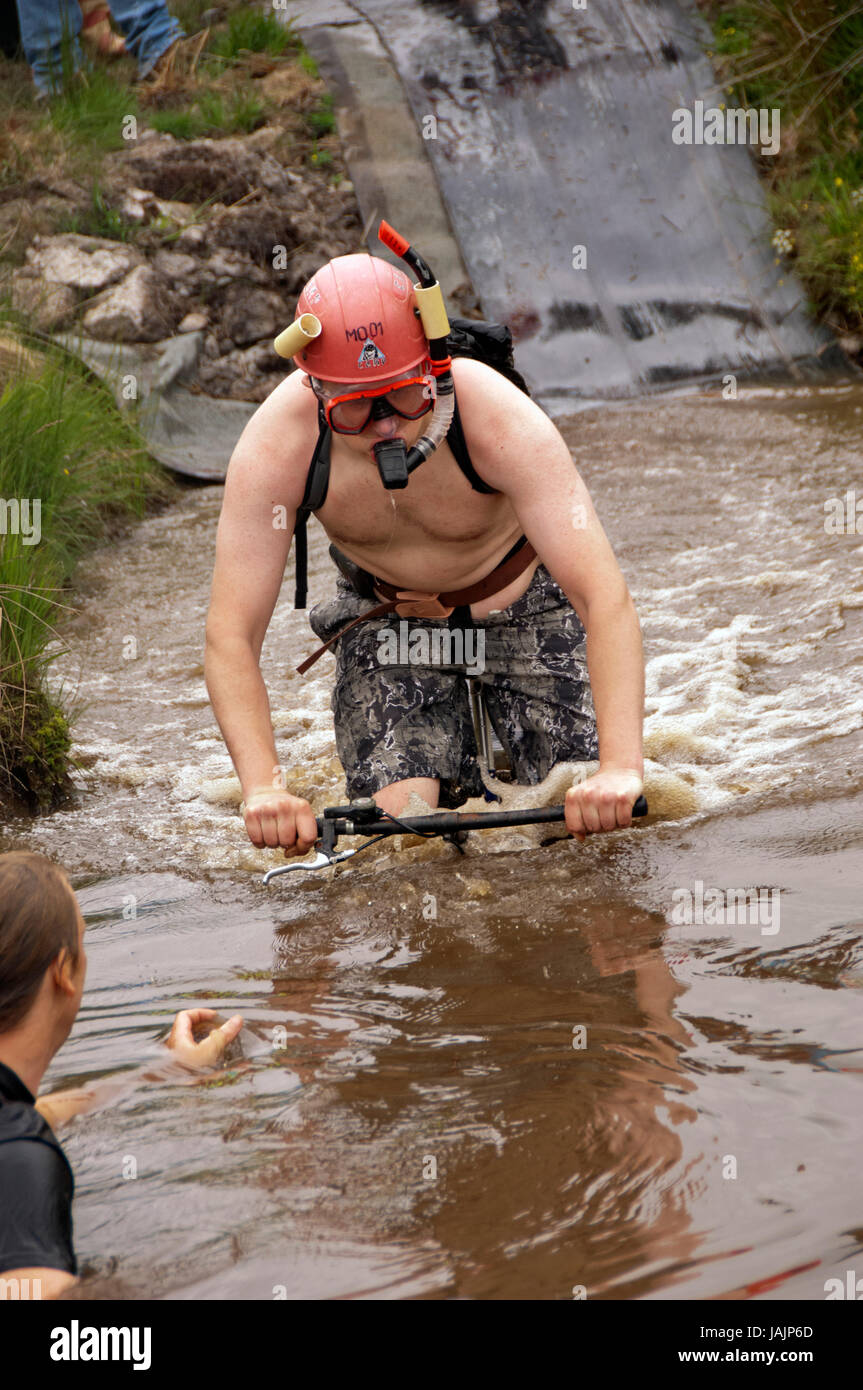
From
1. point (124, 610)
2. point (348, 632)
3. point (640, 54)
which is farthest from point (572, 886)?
point (640, 54)

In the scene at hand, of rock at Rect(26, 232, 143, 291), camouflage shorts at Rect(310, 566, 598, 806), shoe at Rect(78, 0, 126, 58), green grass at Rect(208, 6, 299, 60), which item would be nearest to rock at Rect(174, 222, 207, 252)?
rock at Rect(26, 232, 143, 291)

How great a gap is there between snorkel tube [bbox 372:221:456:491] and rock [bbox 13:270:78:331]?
516 cm

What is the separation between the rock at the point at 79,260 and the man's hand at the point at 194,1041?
6.69 meters

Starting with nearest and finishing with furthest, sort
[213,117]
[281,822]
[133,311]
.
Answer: [281,822]
[133,311]
[213,117]

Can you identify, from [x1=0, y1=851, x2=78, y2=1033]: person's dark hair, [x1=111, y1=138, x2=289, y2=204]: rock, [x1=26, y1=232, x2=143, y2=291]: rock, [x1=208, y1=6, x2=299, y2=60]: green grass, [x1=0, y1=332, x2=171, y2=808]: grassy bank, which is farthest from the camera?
[x1=208, y1=6, x2=299, y2=60]: green grass

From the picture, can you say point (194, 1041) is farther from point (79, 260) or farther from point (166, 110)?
point (166, 110)

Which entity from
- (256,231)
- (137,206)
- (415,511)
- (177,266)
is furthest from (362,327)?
(137,206)

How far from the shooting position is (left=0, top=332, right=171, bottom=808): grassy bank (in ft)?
13.8

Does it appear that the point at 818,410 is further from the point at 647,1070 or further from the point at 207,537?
the point at 647,1070

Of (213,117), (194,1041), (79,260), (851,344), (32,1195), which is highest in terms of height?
(32,1195)

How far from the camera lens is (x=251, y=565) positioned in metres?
3.17

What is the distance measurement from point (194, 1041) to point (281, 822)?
1.62 feet

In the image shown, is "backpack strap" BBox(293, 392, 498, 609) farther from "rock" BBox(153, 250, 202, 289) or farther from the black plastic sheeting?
"rock" BBox(153, 250, 202, 289)

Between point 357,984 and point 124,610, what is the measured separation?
3.83 m
